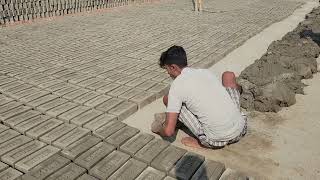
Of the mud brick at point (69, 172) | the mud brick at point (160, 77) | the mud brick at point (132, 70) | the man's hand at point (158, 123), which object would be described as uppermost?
the man's hand at point (158, 123)

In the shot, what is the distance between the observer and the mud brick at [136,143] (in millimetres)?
3447

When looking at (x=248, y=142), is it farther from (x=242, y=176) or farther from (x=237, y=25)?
(x=237, y=25)

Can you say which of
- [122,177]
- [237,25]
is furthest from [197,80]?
[237,25]

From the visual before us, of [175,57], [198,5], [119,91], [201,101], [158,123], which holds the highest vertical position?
[175,57]

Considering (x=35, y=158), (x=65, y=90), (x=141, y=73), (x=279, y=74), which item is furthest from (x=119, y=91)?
(x=279, y=74)

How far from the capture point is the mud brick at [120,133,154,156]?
345cm

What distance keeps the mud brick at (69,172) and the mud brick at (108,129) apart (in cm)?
59

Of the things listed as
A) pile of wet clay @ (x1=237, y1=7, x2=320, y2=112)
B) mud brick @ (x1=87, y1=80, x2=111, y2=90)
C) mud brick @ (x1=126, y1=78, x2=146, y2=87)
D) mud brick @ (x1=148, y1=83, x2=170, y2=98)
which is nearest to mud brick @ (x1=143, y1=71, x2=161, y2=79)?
mud brick @ (x1=126, y1=78, x2=146, y2=87)

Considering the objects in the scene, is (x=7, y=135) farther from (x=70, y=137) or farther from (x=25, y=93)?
(x=25, y=93)

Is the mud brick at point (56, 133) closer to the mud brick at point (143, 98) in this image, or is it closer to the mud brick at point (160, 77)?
the mud brick at point (143, 98)

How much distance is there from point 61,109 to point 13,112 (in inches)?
21.7

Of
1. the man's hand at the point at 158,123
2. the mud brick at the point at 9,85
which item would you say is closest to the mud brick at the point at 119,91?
the man's hand at the point at 158,123

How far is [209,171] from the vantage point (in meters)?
3.15

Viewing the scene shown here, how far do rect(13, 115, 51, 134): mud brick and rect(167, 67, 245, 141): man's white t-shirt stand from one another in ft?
5.19
